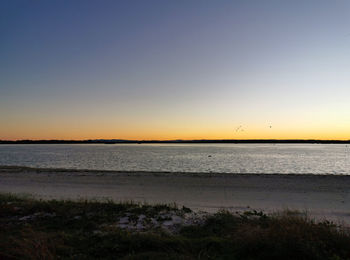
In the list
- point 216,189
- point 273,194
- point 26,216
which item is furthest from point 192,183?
point 26,216

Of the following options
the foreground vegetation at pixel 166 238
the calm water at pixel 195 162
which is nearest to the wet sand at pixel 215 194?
the foreground vegetation at pixel 166 238

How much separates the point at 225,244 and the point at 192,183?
15920mm

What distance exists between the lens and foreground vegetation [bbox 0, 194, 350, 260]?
6.17 m

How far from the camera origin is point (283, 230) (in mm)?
6773

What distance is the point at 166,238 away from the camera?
7305 mm

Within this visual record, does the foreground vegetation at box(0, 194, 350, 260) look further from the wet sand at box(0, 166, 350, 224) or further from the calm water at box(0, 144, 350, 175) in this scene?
the calm water at box(0, 144, 350, 175)

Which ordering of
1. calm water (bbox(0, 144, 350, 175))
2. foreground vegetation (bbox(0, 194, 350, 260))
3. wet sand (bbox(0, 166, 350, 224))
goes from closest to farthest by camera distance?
foreground vegetation (bbox(0, 194, 350, 260))
wet sand (bbox(0, 166, 350, 224))
calm water (bbox(0, 144, 350, 175))

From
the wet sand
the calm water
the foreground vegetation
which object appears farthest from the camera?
the calm water

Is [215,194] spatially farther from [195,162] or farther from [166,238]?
[195,162]

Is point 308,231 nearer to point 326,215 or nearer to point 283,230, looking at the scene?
point 283,230

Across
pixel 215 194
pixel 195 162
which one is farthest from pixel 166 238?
pixel 195 162

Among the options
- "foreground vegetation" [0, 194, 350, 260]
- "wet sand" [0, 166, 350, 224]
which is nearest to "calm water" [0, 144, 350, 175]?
"wet sand" [0, 166, 350, 224]

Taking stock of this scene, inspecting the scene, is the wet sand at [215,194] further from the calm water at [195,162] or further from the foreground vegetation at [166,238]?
the calm water at [195,162]

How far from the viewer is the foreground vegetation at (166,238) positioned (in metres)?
6.17
